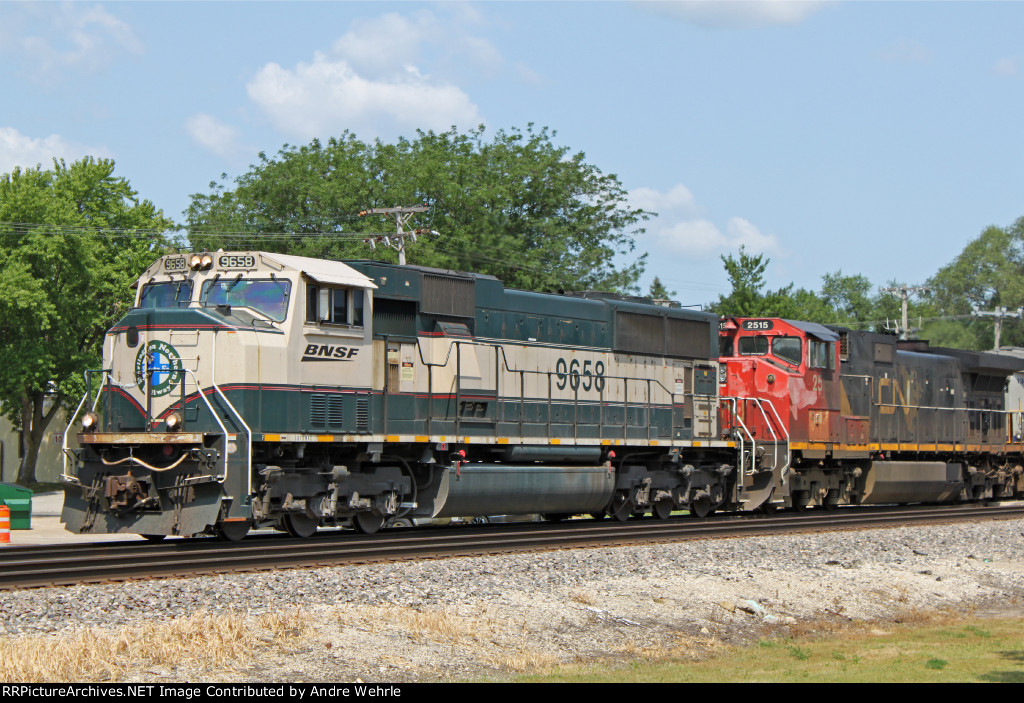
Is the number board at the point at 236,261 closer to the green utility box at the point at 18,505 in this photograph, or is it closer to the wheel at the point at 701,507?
the green utility box at the point at 18,505

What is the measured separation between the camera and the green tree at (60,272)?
36438 millimetres

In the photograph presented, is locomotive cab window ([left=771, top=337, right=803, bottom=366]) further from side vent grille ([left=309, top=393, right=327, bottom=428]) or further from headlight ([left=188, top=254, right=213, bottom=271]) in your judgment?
headlight ([left=188, top=254, right=213, bottom=271])

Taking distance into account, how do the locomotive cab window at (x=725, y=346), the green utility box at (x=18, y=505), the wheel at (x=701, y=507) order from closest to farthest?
the wheel at (x=701, y=507)
the green utility box at (x=18, y=505)
the locomotive cab window at (x=725, y=346)

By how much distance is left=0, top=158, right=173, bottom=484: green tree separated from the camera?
120 feet

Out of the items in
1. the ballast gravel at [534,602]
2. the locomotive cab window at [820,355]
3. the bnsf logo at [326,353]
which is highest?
the locomotive cab window at [820,355]

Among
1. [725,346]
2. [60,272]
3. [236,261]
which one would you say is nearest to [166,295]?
[236,261]

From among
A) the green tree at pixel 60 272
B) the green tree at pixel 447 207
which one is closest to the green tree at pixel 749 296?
the green tree at pixel 447 207

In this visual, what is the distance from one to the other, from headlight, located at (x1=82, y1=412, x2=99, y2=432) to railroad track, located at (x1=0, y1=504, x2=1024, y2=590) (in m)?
1.48

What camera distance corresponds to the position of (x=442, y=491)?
16.6 m

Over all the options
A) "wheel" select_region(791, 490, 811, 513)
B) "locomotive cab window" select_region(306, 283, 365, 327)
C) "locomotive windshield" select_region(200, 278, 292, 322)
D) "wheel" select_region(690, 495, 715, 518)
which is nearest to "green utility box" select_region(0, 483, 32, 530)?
"locomotive windshield" select_region(200, 278, 292, 322)

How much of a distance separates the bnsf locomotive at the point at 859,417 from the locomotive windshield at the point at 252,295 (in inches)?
390

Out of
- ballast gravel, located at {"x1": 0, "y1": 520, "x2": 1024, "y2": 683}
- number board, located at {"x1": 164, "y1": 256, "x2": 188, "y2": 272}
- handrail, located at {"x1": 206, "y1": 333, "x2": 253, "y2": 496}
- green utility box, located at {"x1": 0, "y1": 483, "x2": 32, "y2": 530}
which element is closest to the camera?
ballast gravel, located at {"x1": 0, "y1": 520, "x2": 1024, "y2": 683}

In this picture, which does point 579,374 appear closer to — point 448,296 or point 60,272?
point 448,296

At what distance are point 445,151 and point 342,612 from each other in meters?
42.6
